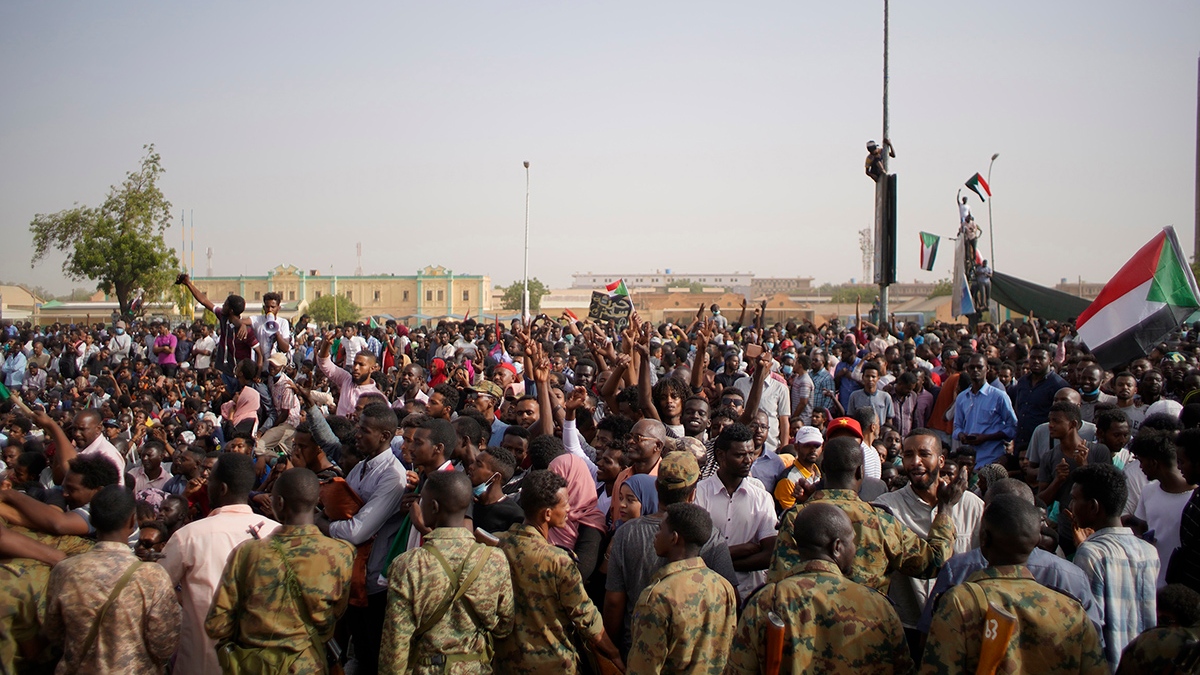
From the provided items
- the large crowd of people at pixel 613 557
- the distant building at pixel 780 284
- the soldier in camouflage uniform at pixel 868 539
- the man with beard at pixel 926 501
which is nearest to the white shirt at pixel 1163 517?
the large crowd of people at pixel 613 557

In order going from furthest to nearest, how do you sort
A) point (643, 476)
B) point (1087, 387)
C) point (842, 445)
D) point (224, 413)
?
1. point (224, 413)
2. point (1087, 387)
3. point (643, 476)
4. point (842, 445)

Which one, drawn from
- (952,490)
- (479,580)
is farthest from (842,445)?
(479,580)

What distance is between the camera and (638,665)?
3908 millimetres

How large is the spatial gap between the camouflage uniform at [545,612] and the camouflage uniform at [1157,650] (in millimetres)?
2140

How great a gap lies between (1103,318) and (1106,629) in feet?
18.6

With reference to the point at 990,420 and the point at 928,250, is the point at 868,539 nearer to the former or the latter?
the point at 990,420

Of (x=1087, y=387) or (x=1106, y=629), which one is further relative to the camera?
(x=1087, y=387)

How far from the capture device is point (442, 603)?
4.20m

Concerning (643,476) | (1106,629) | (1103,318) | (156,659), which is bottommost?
(156,659)

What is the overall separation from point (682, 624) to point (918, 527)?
5.55 ft

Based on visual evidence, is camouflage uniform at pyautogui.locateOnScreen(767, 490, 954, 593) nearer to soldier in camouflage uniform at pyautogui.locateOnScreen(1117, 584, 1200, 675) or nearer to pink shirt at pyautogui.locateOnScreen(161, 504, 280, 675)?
soldier in camouflage uniform at pyautogui.locateOnScreen(1117, 584, 1200, 675)

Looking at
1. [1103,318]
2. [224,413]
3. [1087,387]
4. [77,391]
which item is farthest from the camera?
[77,391]

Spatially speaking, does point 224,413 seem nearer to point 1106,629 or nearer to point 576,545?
point 576,545

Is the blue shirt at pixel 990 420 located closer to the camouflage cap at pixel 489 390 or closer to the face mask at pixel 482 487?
the camouflage cap at pixel 489 390
